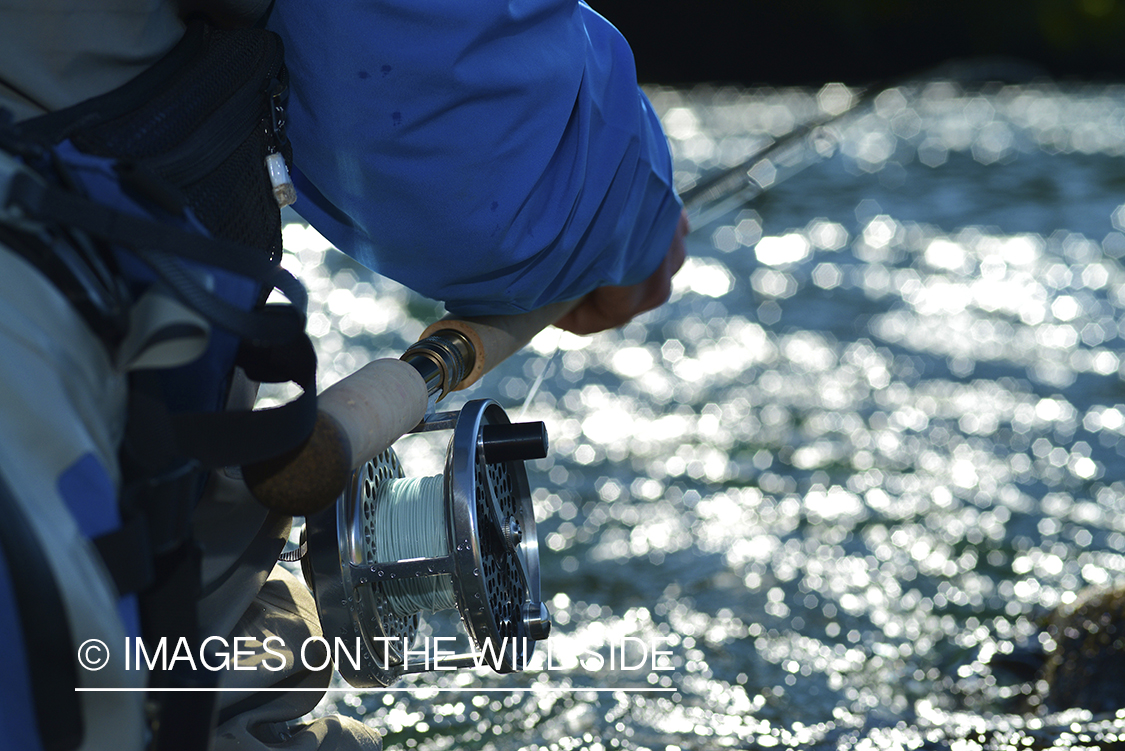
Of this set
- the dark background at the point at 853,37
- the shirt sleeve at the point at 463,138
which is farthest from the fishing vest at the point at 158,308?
the dark background at the point at 853,37

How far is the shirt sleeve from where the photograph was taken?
1.08m

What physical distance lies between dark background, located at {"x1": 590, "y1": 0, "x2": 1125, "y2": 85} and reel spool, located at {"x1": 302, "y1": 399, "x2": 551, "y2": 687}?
20538 millimetres

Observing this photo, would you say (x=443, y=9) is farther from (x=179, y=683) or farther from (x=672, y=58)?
(x=672, y=58)

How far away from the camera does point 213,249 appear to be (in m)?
0.78

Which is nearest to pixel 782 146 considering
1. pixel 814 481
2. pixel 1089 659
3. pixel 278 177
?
pixel 1089 659

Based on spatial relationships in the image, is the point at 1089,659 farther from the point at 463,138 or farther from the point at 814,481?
the point at 463,138

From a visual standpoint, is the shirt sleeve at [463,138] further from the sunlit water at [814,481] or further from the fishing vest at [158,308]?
the sunlit water at [814,481]

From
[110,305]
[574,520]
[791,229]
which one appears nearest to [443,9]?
[110,305]

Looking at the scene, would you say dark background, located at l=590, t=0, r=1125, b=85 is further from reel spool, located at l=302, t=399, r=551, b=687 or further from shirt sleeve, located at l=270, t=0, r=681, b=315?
reel spool, located at l=302, t=399, r=551, b=687

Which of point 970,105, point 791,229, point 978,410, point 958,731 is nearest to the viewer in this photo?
point 958,731

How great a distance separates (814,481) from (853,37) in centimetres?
2204

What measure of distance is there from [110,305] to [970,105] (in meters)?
18.3

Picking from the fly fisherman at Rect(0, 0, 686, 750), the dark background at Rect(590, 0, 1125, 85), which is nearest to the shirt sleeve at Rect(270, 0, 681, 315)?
the fly fisherman at Rect(0, 0, 686, 750)

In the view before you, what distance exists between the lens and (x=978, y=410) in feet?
16.7
